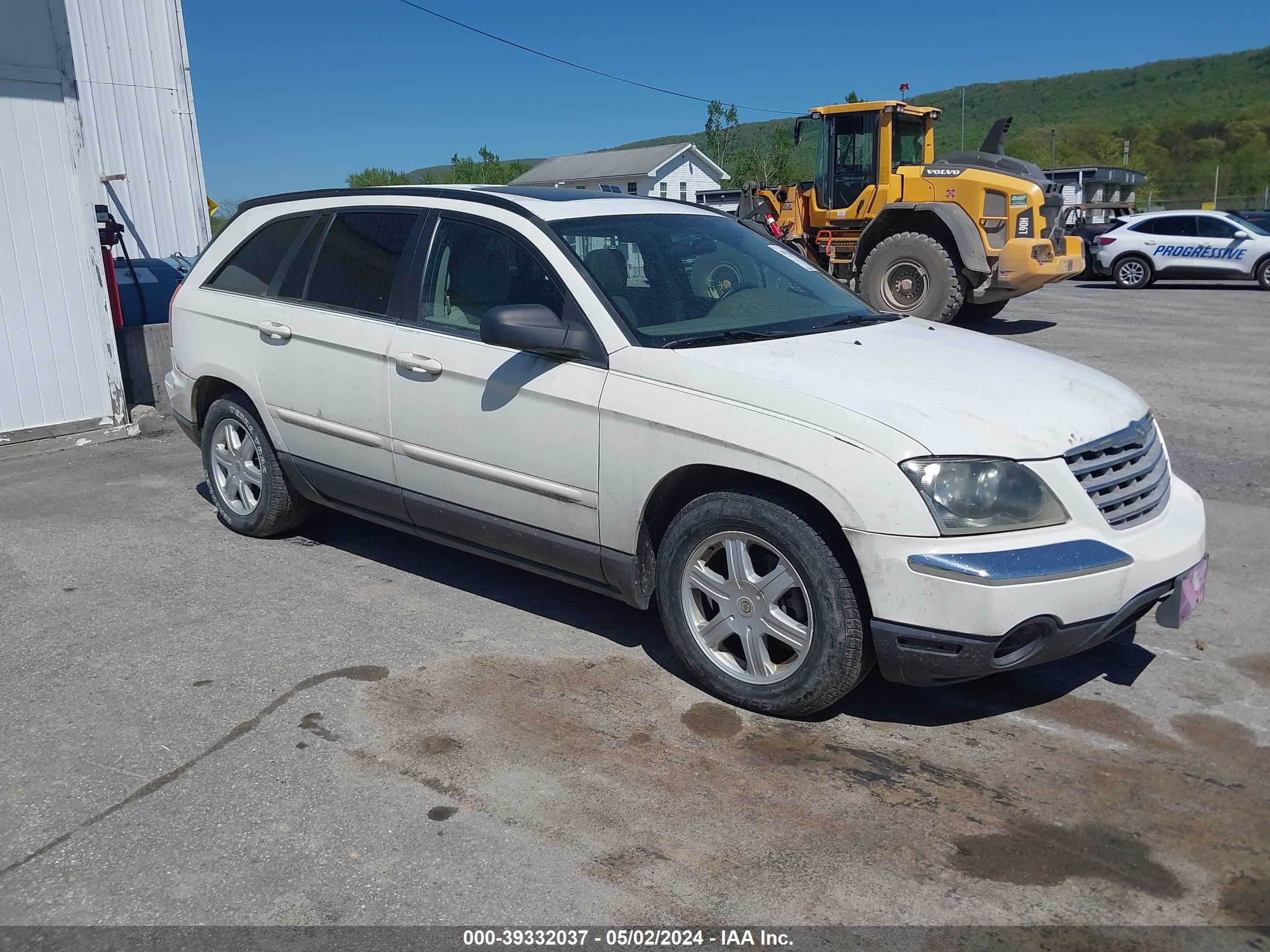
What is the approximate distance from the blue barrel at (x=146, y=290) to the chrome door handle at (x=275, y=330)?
4.60m

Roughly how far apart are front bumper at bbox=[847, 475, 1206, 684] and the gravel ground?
0.41 m

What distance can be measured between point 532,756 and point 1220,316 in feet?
49.1

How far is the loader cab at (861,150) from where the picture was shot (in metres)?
14.7

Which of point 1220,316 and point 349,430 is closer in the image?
point 349,430

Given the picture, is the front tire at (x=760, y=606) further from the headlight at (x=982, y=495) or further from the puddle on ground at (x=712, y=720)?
the headlight at (x=982, y=495)

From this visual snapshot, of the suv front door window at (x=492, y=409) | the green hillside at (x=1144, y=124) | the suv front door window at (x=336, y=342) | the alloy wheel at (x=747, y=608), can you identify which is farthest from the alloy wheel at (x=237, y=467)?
the green hillside at (x=1144, y=124)

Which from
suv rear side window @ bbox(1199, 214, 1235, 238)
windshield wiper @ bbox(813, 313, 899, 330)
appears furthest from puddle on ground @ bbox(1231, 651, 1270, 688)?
suv rear side window @ bbox(1199, 214, 1235, 238)

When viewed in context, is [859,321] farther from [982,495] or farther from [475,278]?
[475,278]

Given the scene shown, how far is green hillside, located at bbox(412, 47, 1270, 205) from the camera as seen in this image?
65750 mm

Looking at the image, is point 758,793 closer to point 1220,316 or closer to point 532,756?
point 532,756

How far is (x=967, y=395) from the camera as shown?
11.9ft

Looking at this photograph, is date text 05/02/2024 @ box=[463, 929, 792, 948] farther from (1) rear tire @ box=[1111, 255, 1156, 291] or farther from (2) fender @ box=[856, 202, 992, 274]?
(1) rear tire @ box=[1111, 255, 1156, 291]

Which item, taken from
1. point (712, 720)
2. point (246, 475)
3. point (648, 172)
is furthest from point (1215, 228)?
point (648, 172)

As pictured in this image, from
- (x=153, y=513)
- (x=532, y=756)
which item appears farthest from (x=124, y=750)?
(x=153, y=513)
